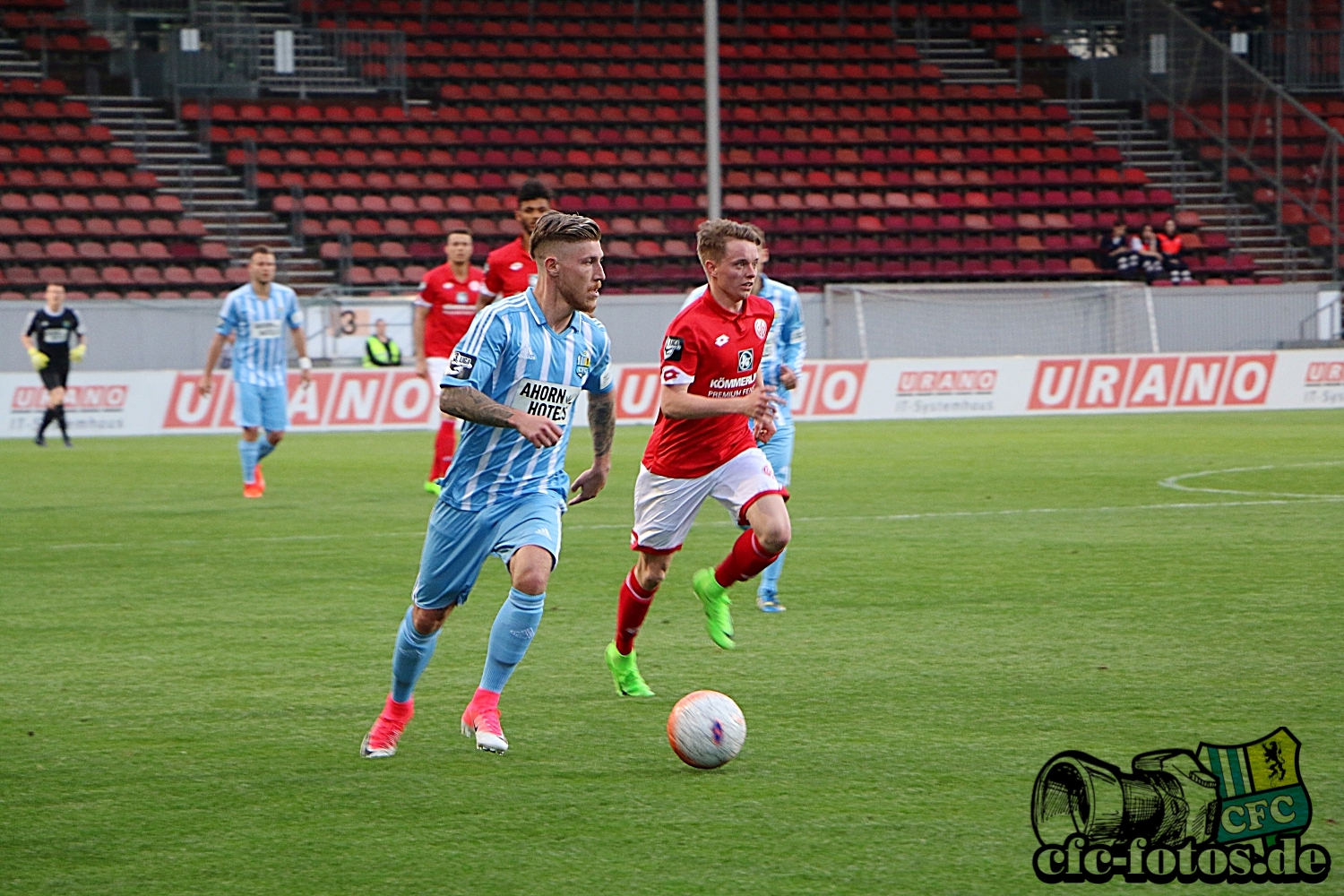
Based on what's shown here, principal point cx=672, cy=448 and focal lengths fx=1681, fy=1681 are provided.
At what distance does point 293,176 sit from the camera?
30.4m

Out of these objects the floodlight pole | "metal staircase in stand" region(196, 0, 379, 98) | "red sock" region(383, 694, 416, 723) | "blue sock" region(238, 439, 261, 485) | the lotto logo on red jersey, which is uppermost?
"metal staircase in stand" region(196, 0, 379, 98)

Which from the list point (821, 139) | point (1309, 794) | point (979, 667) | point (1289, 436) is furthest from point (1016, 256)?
point (1309, 794)

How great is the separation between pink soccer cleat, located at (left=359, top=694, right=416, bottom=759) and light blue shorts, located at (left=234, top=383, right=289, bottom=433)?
371 inches

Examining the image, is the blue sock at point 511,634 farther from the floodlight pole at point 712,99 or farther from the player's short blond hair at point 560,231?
the floodlight pole at point 712,99

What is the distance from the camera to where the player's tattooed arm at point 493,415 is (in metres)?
5.41

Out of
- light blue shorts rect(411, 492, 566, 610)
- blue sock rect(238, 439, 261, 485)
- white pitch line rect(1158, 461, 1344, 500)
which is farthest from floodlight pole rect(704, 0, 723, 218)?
light blue shorts rect(411, 492, 566, 610)

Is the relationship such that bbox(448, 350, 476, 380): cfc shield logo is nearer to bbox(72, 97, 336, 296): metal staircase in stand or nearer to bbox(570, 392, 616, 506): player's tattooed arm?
bbox(570, 392, 616, 506): player's tattooed arm

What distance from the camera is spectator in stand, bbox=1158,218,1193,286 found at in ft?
97.1

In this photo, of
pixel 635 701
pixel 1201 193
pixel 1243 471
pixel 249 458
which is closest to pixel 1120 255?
pixel 1201 193

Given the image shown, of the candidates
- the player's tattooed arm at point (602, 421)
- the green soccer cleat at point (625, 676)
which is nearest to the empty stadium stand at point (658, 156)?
the green soccer cleat at point (625, 676)

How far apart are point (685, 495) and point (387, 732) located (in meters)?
1.96

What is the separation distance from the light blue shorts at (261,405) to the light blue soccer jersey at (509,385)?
9421 millimetres

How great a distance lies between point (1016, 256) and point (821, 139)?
15.0 ft

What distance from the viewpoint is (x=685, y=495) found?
7.16 metres
